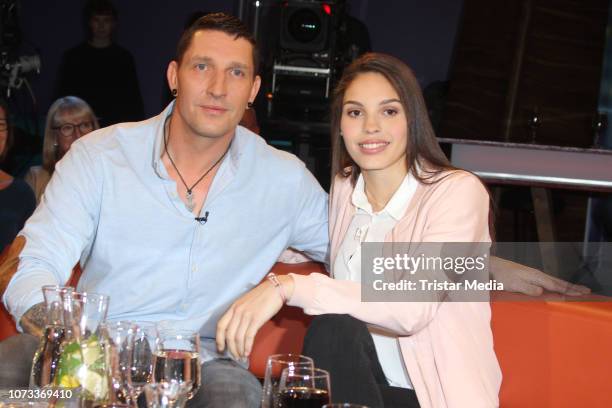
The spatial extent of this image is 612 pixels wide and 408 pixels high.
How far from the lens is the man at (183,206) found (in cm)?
230

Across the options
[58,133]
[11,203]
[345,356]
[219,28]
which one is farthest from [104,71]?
[345,356]

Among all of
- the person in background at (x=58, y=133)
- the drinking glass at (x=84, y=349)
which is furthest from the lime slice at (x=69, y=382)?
the person in background at (x=58, y=133)

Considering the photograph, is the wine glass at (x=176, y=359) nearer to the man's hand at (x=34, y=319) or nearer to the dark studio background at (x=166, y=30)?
the man's hand at (x=34, y=319)

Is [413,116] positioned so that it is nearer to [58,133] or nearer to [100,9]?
[58,133]

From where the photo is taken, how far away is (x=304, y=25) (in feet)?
17.5

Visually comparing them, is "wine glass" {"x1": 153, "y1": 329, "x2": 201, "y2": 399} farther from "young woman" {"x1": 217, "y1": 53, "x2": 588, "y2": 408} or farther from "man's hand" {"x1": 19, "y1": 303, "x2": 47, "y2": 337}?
"man's hand" {"x1": 19, "y1": 303, "x2": 47, "y2": 337}

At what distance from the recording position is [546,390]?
7.54 ft

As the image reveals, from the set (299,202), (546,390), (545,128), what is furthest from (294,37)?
(546,390)

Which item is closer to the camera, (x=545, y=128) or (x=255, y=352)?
(x=255, y=352)

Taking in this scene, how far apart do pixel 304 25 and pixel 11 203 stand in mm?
2400

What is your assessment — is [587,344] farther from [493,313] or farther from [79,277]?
[79,277]

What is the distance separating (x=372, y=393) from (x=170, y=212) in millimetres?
766

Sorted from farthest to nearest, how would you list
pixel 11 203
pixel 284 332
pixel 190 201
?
1. pixel 11 203
2. pixel 284 332
3. pixel 190 201

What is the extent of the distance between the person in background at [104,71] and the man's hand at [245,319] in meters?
3.77
